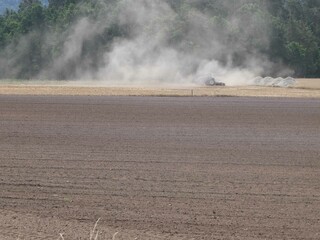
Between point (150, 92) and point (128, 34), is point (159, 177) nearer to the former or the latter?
point (150, 92)

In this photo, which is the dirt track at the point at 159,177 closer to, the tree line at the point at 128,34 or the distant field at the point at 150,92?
the distant field at the point at 150,92

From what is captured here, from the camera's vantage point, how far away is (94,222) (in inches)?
519

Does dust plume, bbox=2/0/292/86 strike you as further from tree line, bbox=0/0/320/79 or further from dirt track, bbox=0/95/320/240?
dirt track, bbox=0/95/320/240

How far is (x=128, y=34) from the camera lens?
10012cm

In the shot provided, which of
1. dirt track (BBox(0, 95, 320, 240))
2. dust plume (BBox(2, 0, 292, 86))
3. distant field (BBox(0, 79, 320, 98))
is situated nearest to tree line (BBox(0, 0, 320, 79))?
dust plume (BBox(2, 0, 292, 86))

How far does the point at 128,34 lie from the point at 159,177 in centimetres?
8337

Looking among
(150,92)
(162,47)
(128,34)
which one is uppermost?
(128,34)

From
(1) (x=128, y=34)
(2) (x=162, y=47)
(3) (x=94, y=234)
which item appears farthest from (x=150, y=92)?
(3) (x=94, y=234)

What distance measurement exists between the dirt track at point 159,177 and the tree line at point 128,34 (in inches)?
2689

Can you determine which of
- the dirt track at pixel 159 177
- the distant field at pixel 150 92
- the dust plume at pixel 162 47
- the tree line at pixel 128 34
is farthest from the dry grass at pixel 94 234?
the tree line at pixel 128 34

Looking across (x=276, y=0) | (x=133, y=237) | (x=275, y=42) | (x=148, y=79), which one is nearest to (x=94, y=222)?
(x=133, y=237)

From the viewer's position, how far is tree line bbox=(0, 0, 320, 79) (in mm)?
101750

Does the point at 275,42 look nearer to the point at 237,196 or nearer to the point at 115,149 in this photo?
the point at 115,149

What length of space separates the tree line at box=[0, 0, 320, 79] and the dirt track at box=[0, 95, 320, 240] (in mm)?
68297
